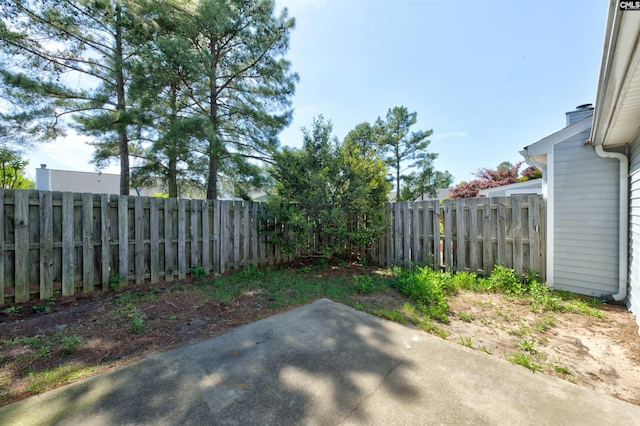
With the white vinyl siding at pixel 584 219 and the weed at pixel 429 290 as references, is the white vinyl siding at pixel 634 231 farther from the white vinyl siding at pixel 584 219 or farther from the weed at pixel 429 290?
the weed at pixel 429 290

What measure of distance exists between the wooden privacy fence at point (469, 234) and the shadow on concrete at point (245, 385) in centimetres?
322

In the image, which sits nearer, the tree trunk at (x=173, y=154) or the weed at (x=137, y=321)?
the weed at (x=137, y=321)

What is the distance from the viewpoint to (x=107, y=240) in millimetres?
3746

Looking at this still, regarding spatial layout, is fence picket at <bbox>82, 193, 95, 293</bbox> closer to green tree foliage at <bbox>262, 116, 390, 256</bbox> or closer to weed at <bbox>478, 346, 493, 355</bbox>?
green tree foliage at <bbox>262, 116, 390, 256</bbox>

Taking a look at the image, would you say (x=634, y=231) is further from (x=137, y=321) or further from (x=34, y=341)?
(x=34, y=341)

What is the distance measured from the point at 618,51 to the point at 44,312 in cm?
627

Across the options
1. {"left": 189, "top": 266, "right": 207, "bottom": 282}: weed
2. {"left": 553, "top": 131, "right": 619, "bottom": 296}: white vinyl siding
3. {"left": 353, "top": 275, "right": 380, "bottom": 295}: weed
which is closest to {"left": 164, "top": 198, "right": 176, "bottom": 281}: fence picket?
{"left": 189, "top": 266, "right": 207, "bottom": 282}: weed

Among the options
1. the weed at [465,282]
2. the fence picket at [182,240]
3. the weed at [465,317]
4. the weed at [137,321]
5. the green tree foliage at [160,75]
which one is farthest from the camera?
the green tree foliage at [160,75]

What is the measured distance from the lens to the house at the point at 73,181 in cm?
1761

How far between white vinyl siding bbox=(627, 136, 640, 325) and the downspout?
91mm

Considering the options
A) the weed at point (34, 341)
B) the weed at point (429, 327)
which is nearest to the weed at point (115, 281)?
the weed at point (34, 341)

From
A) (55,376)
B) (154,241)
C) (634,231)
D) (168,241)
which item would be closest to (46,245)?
(154,241)

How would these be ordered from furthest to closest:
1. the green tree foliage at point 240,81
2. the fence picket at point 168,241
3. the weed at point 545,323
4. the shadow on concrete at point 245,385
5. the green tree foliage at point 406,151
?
the green tree foliage at point 406,151, the green tree foliage at point 240,81, the fence picket at point 168,241, the weed at point 545,323, the shadow on concrete at point 245,385

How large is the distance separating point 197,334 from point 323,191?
343cm
